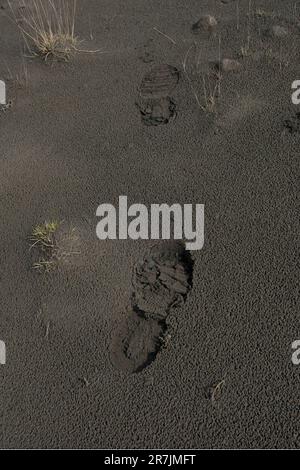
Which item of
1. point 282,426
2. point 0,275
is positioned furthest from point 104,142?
point 282,426

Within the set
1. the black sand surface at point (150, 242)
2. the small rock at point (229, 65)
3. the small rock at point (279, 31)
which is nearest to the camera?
the black sand surface at point (150, 242)

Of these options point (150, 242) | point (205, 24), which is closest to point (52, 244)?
point (150, 242)

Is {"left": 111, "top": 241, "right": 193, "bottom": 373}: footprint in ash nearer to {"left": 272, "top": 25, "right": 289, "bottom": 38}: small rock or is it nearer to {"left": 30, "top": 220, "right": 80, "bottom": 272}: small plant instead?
{"left": 30, "top": 220, "right": 80, "bottom": 272}: small plant

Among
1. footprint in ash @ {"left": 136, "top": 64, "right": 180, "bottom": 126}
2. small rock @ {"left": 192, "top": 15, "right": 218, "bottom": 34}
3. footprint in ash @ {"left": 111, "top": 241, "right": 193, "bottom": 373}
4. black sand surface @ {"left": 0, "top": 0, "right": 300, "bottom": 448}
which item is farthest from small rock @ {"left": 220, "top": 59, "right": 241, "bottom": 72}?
footprint in ash @ {"left": 111, "top": 241, "right": 193, "bottom": 373}

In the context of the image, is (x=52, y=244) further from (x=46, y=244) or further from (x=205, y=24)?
(x=205, y=24)

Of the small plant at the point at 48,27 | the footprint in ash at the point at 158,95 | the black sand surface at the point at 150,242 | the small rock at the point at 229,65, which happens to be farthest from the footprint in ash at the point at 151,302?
the small plant at the point at 48,27

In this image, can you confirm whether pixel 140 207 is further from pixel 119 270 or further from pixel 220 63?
pixel 220 63

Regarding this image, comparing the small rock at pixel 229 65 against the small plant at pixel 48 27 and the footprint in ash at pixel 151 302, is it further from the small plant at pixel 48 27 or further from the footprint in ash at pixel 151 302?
the footprint in ash at pixel 151 302
